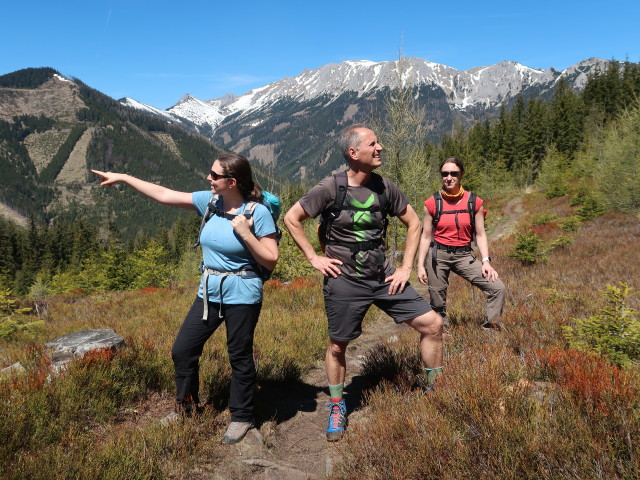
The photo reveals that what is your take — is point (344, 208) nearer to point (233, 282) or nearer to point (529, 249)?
point (233, 282)

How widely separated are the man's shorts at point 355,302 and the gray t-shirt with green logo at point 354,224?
0.09 metres

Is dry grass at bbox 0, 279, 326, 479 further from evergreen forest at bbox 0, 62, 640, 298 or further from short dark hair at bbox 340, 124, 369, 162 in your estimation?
evergreen forest at bbox 0, 62, 640, 298

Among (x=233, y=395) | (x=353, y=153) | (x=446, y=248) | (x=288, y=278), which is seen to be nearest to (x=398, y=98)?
(x=288, y=278)

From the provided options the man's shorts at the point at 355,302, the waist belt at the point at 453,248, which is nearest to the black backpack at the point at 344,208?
the man's shorts at the point at 355,302

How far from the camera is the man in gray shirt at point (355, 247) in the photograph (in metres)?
2.86

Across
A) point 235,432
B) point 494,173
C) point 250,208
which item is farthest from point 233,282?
point 494,173

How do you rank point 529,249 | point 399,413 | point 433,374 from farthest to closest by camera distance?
point 529,249
point 433,374
point 399,413

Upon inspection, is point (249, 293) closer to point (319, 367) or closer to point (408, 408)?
point (408, 408)

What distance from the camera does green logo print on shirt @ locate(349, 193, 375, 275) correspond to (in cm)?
288

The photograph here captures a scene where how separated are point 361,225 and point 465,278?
2.27 m

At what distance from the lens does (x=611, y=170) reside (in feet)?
60.6

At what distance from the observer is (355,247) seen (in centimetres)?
292

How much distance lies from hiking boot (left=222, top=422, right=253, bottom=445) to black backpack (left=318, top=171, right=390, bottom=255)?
166cm

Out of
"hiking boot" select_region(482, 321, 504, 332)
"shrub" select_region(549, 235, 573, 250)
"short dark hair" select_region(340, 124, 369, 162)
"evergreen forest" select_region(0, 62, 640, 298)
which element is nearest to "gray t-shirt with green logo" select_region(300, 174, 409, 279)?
"short dark hair" select_region(340, 124, 369, 162)
